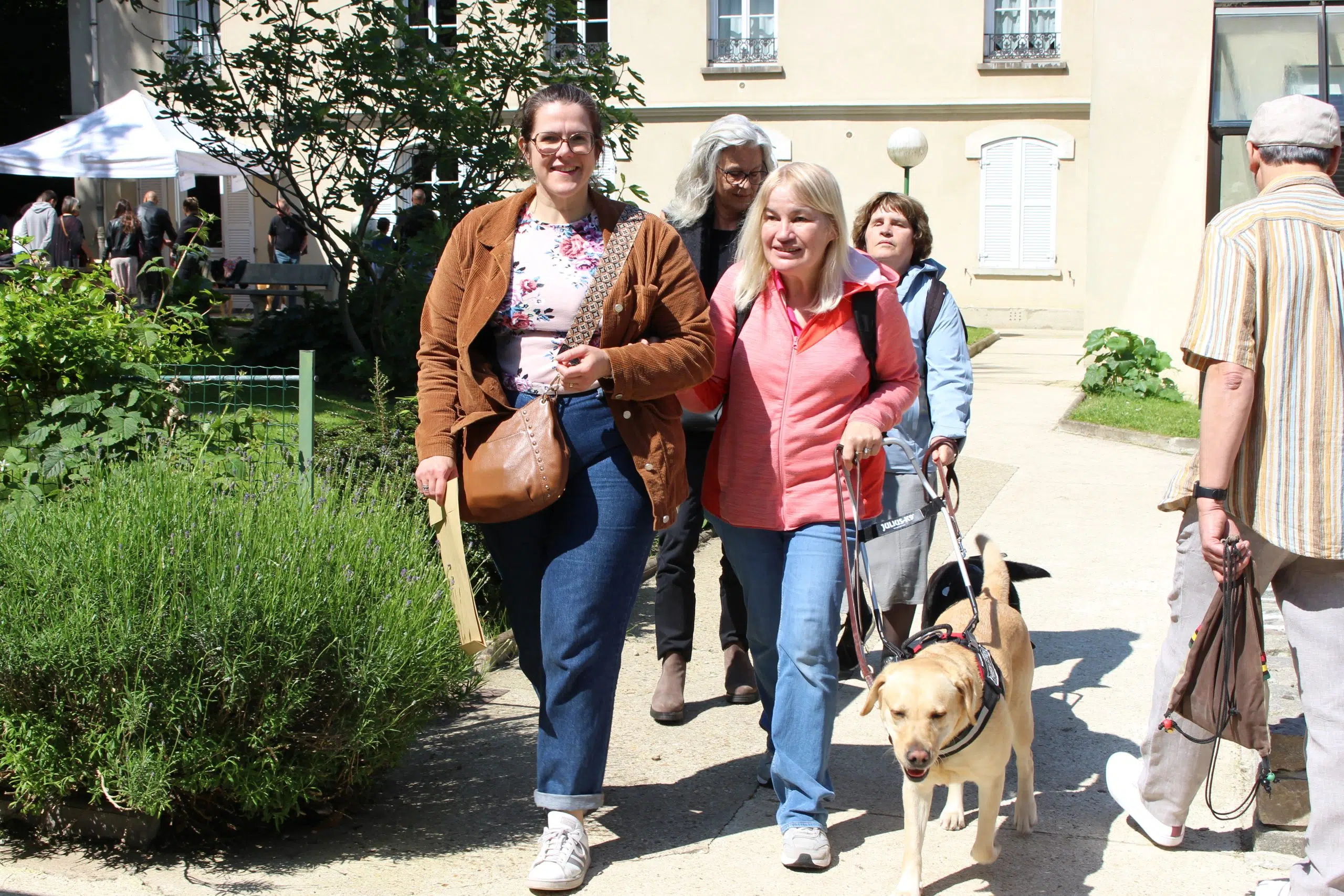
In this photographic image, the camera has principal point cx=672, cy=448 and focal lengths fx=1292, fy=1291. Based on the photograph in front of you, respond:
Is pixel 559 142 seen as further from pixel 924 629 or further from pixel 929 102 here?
pixel 929 102

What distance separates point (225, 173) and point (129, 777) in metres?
13.9

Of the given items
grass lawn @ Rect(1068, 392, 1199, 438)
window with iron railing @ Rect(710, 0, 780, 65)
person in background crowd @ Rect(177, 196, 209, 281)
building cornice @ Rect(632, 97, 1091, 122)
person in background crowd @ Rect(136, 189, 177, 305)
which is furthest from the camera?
window with iron railing @ Rect(710, 0, 780, 65)

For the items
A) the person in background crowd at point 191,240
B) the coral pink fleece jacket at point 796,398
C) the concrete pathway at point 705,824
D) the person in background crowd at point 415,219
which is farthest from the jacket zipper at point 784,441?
the person in background crowd at point 415,219

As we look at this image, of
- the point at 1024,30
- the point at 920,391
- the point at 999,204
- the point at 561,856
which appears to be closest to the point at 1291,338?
the point at 920,391

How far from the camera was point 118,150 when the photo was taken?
48.2 ft

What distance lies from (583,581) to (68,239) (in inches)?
624

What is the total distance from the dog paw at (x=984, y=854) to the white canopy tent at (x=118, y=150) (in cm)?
1304

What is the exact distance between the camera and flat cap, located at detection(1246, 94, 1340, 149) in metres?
3.03

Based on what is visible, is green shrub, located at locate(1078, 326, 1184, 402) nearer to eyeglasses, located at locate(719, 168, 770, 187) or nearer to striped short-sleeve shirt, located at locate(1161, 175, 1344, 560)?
eyeglasses, located at locate(719, 168, 770, 187)

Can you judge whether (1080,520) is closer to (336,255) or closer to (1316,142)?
(1316,142)

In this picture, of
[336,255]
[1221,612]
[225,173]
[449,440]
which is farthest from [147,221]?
[1221,612]

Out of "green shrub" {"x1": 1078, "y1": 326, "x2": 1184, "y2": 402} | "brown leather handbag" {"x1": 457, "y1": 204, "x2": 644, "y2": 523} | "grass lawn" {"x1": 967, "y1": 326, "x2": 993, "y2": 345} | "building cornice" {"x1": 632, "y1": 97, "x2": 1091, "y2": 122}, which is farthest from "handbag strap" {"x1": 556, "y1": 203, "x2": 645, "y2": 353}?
"building cornice" {"x1": 632, "y1": 97, "x2": 1091, "y2": 122}

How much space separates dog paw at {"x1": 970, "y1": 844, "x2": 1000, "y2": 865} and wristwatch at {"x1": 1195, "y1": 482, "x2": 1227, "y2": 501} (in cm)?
109

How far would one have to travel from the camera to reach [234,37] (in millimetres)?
21531
